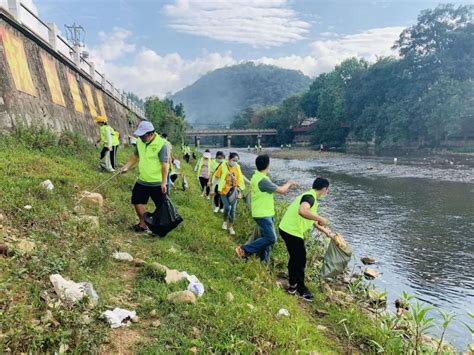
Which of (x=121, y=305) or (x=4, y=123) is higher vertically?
(x=4, y=123)

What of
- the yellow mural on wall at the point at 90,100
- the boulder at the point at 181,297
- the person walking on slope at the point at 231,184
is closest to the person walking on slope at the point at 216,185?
the person walking on slope at the point at 231,184

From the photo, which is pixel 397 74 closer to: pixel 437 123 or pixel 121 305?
pixel 437 123

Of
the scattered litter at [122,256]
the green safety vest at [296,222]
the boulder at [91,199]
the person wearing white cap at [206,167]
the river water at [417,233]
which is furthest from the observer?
the person wearing white cap at [206,167]

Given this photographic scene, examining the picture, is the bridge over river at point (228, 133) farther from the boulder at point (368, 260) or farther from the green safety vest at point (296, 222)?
the green safety vest at point (296, 222)

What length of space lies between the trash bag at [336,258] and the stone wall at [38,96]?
7.82 metres

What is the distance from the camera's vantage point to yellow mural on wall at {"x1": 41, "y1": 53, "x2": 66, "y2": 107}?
Result: 12398 millimetres

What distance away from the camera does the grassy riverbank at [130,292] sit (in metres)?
3.08

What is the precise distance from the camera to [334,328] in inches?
192

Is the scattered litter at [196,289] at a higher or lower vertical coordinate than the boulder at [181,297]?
lower

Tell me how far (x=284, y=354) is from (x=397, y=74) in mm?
61456

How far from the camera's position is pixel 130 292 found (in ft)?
13.4

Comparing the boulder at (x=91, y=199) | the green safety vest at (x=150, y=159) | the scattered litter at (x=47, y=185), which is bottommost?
the boulder at (x=91, y=199)

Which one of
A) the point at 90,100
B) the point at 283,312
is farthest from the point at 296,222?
the point at 90,100

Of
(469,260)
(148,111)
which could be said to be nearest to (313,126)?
(148,111)
